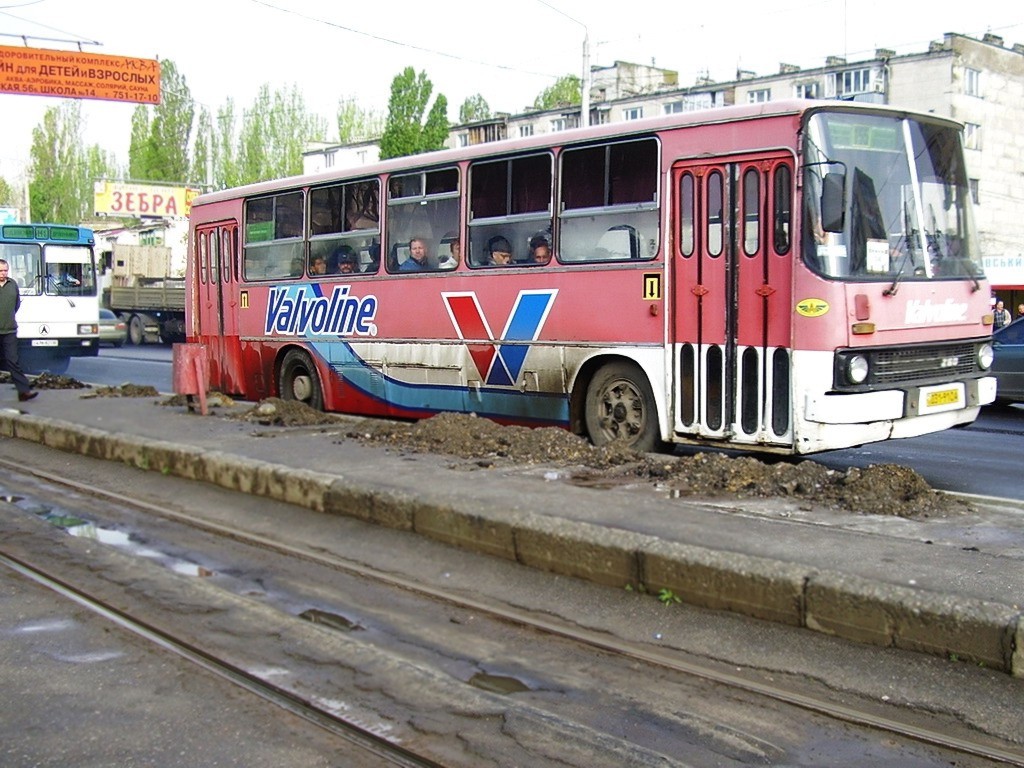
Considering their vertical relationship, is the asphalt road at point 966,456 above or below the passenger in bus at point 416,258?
below

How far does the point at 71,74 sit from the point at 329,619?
2294 cm

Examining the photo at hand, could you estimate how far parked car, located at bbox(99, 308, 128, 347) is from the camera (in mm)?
40562

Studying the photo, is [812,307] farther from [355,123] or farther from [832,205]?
[355,123]

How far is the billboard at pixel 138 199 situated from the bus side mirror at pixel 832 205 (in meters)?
71.0

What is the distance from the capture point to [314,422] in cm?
1245

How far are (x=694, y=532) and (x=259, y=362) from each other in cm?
953

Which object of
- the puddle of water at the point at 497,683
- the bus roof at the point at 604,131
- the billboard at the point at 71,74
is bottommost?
the puddle of water at the point at 497,683

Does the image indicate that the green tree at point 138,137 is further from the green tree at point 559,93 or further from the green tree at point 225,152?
the green tree at point 559,93

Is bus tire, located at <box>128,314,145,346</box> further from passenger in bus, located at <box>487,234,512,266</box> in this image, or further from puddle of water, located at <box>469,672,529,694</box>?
puddle of water, located at <box>469,672,529,694</box>

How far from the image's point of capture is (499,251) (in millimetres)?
11289

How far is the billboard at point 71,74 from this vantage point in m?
25.1

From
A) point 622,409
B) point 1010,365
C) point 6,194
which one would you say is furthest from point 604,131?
point 6,194

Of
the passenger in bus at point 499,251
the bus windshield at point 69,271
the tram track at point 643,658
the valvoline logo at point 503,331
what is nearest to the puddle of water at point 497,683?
the tram track at point 643,658

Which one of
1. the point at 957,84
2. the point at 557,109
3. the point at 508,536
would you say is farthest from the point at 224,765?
the point at 557,109
